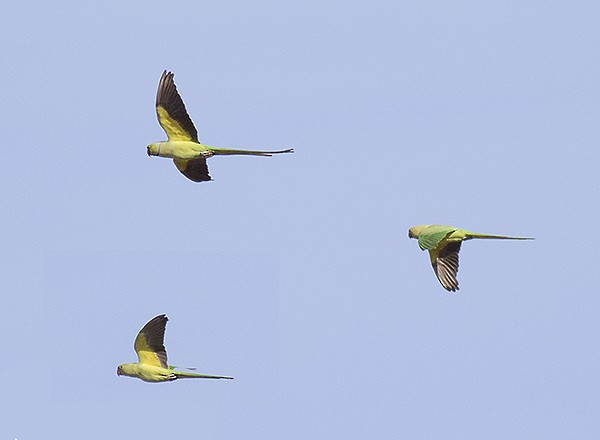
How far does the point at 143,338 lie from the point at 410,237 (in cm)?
799

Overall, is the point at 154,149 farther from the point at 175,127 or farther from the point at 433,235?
the point at 433,235

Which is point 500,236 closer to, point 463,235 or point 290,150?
point 463,235

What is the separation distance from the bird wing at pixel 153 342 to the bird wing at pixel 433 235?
283 inches

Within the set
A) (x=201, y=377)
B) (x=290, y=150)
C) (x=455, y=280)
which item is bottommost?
(x=201, y=377)

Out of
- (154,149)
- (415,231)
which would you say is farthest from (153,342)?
(415,231)

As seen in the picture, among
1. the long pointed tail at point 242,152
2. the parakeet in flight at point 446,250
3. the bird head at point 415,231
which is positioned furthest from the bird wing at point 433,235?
the long pointed tail at point 242,152

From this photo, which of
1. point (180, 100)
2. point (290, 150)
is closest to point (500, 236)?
point (290, 150)

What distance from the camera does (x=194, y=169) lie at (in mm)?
34594

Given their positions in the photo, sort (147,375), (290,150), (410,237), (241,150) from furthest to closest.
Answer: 1. (410,237)
2. (147,375)
3. (241,150)
4. (290,150)

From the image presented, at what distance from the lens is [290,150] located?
2850 centimetres

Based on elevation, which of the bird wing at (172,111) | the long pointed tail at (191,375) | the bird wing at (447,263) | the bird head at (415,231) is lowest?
the long pointed tail at (191,375)

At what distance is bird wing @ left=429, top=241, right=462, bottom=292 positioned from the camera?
33.5 meters

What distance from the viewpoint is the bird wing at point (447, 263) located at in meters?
33.5

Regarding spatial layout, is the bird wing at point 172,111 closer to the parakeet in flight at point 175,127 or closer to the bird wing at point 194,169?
the parakeet in flight at point 175,127
